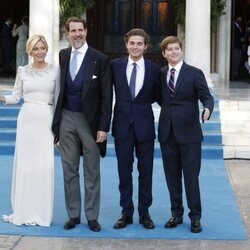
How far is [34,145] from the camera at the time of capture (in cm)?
654

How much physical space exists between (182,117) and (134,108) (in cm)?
45

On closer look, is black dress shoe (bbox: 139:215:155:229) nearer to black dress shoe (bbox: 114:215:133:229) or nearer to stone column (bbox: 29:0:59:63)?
black dress shoe (bbox: 114:215:133:229)

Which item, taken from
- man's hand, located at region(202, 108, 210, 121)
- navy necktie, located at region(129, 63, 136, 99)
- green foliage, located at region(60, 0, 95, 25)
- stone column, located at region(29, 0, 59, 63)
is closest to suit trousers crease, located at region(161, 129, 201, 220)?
man's hand, located at region(202, 108, 210, 121)

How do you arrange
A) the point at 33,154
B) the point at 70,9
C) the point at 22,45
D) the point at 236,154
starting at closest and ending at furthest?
the point at 33,154
the point at 236,154
the point at 70,9
the point at 22,45

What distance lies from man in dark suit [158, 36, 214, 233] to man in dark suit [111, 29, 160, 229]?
13cm

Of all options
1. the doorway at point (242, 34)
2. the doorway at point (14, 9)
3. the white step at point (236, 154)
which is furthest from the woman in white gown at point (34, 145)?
the doorway at point (14, 9)

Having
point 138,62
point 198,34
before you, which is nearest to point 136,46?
point 138,62

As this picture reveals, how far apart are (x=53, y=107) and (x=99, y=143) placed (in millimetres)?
587

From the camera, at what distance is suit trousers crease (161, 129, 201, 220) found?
20.7ft

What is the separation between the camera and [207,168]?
371 inches

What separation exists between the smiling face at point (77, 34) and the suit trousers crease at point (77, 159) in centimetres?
63

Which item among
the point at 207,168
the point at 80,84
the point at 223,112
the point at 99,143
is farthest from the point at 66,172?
the point at 223,112

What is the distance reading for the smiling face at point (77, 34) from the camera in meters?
6.21

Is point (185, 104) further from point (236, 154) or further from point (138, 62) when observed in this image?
point (236, 154)
